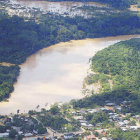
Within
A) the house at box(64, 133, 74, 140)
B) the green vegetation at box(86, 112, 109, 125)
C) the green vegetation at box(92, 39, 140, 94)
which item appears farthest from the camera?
the green vegetation at box(92, 39, 140, 94)

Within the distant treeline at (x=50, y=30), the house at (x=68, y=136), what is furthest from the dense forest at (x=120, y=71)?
the distant treeline at (x=50, y=30)

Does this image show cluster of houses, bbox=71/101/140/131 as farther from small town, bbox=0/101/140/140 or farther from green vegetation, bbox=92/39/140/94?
green vegetation, bbox=92/39/140/94

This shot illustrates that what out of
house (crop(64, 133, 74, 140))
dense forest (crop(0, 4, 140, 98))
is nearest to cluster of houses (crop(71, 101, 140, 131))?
house (crop(64, 133, 74, 140))

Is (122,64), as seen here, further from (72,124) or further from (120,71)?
(72,124)

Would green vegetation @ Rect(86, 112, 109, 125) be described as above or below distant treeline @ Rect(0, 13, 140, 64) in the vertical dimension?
below

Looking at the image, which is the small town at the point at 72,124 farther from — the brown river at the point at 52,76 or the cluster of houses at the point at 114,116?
the brown river at the point at 52,76

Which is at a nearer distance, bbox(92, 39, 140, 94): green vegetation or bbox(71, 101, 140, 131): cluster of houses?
bbox(71, 101, 140, 131): cluster of houses

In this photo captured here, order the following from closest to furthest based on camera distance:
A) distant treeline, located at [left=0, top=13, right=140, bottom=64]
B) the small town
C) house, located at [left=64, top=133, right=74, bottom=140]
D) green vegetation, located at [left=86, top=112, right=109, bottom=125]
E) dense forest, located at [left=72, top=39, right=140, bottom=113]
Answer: house, located at [left=64, top=133, right=74, bottom=140], the small town, green vegetation, located at [left=86, top=112, right=109, bottom=125], dense forest, located at [left=72, top=39, right=140, bottom=113], distant treeline, located at [left=0, top=13, right=140, bottom=64]

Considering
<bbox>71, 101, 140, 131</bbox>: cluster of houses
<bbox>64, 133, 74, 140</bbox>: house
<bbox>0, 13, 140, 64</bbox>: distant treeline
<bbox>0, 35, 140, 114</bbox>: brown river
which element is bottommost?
<bbox>64, 133, 74, 140</bbox>: house

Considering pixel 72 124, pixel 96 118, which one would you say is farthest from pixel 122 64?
pixel 72 124
